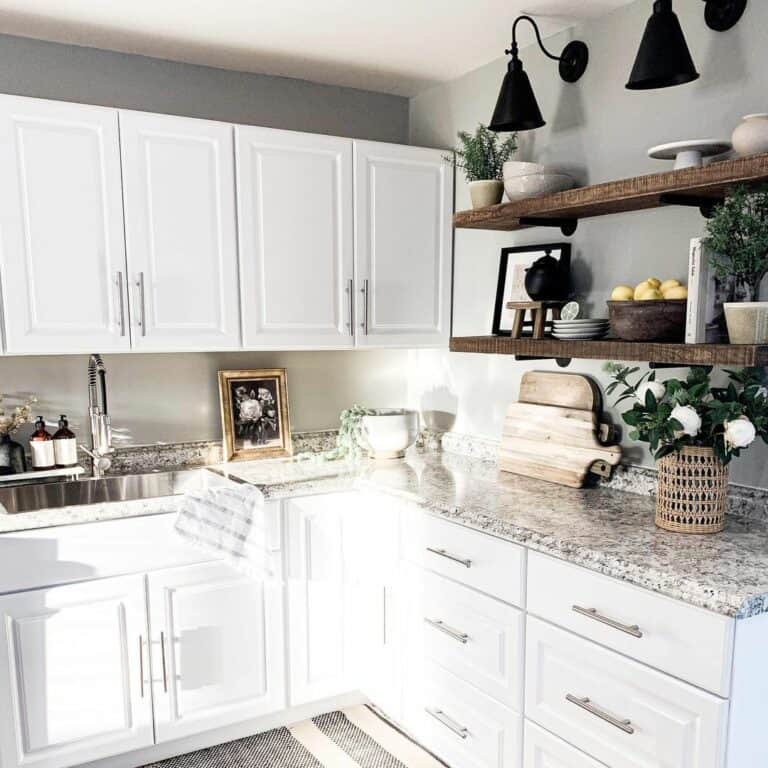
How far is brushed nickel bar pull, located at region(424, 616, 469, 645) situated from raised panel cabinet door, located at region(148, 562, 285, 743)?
1.80ft

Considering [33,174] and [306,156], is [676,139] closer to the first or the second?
[306,156]

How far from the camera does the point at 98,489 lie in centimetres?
260

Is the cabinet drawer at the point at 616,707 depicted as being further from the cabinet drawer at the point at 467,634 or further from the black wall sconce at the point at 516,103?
the black wall sconce at the point at 516,103

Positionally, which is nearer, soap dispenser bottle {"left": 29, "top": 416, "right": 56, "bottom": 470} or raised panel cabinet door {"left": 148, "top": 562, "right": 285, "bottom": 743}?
raised panel cabinet door {"left": 148, "top": 562, "right": 285, "bottom": 743}

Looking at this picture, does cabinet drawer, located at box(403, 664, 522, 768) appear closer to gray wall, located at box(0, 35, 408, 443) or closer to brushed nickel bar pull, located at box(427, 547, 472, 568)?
brushed nickel bar pull, located at box(427, 547, 472, 568)

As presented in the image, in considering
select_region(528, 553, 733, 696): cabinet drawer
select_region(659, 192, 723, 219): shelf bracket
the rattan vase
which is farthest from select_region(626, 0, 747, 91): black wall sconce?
select_region(528, 553, 733, 696): cabinet drawer

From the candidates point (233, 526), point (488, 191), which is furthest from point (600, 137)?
point (233, 526)

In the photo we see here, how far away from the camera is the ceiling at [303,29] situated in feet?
7.21

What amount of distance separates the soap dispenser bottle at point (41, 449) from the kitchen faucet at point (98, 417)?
14 cm

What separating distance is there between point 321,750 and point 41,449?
55.3 inches

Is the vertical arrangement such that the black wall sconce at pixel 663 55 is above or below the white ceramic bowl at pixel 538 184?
above

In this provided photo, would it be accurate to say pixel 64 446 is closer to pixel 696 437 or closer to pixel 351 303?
pixel 351 303

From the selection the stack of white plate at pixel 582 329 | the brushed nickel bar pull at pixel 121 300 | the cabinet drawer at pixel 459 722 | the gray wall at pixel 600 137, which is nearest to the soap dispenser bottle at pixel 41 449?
the brushed nickel bar pull at pixel 121 300

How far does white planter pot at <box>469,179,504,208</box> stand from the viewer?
247 centimetres
